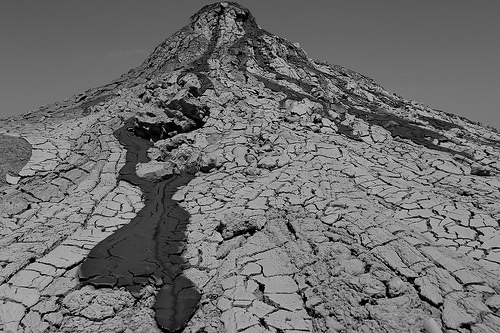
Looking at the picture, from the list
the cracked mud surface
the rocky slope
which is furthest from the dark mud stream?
the cracked mud surface

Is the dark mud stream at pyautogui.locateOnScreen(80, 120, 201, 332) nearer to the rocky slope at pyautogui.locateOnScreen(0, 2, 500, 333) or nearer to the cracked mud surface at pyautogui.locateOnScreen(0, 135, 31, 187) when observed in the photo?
the rocky slope at pyautogui.locateOnScreen(0, 2, 500, 333)

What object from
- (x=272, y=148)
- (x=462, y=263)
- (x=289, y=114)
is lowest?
(x=462, y=263)

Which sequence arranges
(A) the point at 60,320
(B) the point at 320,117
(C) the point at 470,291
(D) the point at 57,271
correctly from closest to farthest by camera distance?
(C) the point at 470,291
(A) the point at 60,320
(D) the point at 57,271
(B) the point at 320,117

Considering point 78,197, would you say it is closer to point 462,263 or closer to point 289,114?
point 289,114

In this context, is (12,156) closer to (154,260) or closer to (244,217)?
(154,260)

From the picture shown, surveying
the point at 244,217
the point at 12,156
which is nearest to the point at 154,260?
the point at 244,217

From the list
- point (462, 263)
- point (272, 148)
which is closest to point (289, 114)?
point (272, 148)

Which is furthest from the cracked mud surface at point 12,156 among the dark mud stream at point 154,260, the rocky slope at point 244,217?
the dark mud stream at point 154,260
